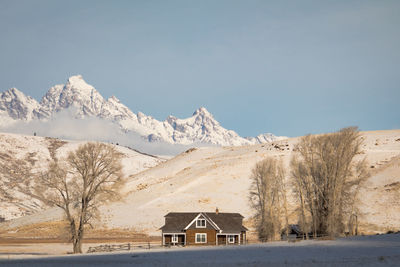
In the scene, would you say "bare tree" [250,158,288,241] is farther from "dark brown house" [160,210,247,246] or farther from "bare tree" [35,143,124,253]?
"bare tree" [35,143,124,253]

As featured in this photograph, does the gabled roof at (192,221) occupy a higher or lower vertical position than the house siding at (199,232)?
higher

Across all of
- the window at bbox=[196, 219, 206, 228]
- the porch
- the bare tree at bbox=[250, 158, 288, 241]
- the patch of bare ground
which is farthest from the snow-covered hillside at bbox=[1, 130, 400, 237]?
the porch

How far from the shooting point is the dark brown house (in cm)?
7338

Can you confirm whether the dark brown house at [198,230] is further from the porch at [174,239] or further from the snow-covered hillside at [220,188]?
the snow-covered hillside at [220,188]

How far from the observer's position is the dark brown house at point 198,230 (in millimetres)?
73375

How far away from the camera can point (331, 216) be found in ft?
220

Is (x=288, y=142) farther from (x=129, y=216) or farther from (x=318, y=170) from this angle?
(x=318, y=170)

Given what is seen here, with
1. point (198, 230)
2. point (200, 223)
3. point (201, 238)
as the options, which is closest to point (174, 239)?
point (198, 230)

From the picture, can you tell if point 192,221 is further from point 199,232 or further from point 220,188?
point 220,188

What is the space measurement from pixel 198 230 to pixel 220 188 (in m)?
53.9

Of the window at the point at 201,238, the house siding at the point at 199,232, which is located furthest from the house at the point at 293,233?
the window at the point at 201,238

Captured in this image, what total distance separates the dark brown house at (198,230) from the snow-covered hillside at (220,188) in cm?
2436

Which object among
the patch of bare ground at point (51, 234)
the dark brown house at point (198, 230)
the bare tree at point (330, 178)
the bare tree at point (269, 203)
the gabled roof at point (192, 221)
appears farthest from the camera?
the patch of bare ground at point (51, 234)

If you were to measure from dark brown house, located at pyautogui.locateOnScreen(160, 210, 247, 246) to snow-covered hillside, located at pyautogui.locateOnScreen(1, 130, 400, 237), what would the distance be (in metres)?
24.4
